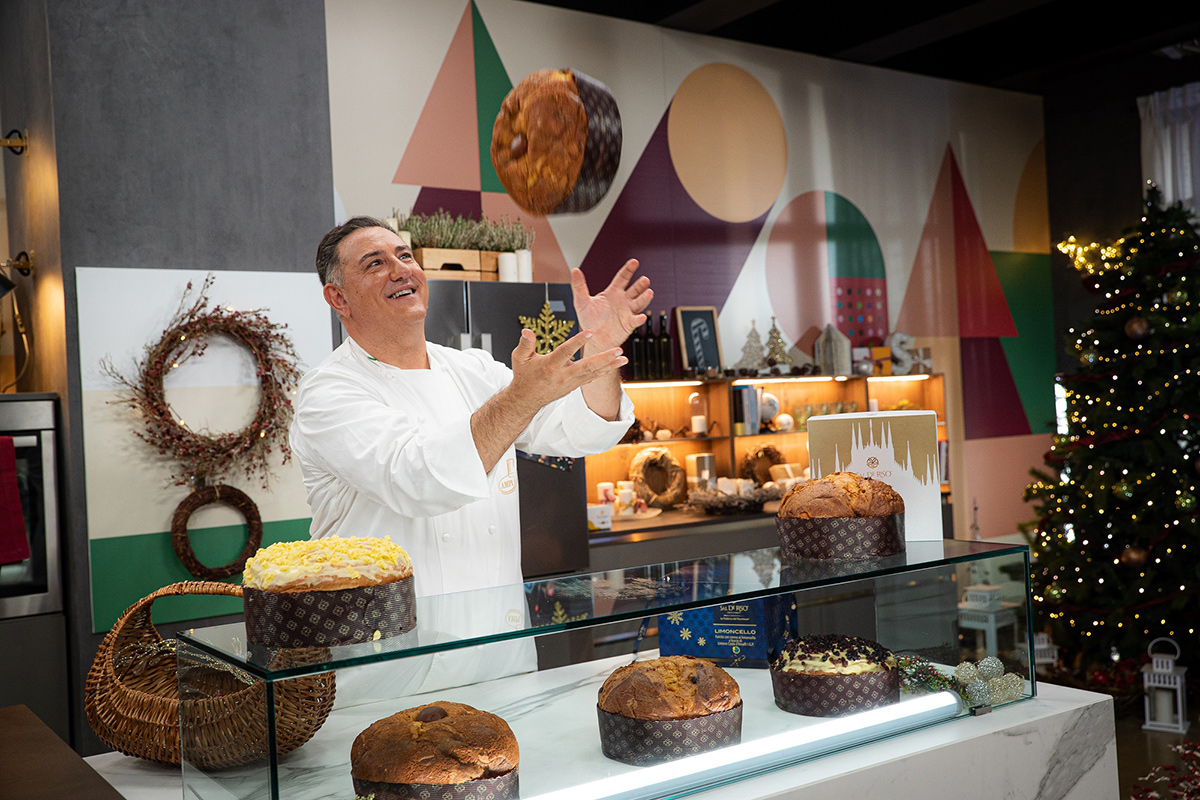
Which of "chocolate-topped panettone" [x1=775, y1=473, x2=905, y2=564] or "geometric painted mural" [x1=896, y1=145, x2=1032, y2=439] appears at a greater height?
"geometric painted mural" [x1=896, y1=145, x2=1032, y2=439]

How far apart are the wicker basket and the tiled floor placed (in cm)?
335

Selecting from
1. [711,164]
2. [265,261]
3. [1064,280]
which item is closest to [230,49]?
[265,261]

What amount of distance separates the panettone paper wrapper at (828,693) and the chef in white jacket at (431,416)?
1.39 ft

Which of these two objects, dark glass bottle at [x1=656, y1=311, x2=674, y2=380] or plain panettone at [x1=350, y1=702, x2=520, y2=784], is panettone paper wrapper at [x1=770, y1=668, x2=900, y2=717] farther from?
dark glass bottle at [x1=656, y1=311, x2=674, y2=380]

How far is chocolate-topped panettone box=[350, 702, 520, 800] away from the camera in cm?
125

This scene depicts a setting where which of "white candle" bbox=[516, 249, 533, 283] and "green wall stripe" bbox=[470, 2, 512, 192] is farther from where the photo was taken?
"green wall stripe" bbox=[470, 2, 512, 192]

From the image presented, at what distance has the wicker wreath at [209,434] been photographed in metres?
3.42

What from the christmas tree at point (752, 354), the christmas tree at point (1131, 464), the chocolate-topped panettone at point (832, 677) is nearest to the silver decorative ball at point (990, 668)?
the chocolate-topped panettone at point (832, 677)

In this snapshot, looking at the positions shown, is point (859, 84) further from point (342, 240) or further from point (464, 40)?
point (342, 240)

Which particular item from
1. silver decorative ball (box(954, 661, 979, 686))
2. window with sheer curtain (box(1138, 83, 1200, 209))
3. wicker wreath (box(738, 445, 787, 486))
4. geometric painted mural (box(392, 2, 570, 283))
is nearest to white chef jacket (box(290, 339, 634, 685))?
silver decorative ball (box(954, 661, 979, 686))

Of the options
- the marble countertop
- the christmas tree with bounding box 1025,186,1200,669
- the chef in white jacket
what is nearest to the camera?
the marble countertop

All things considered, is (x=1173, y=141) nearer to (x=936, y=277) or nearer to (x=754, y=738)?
(x=936, y=277)

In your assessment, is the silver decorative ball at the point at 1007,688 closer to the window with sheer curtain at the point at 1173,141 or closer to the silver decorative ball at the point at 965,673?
the silver decorative ball at the point at 965,673

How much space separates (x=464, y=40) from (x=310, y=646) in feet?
14.3
